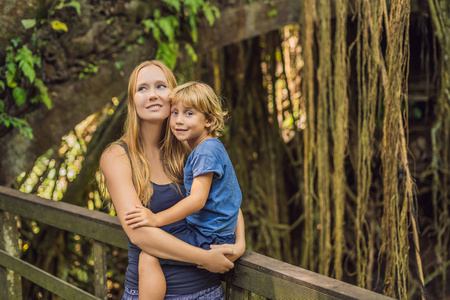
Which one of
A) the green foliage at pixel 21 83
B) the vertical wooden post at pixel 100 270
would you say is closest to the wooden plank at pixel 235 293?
the vertical wooden post at pixel 100 270

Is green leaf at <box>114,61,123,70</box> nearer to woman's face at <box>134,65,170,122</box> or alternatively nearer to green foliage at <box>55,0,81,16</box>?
green foliage at <box>55,0,81,16</box>

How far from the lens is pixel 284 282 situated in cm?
140

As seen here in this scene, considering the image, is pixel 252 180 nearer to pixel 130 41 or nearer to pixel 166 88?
pixel 130 41

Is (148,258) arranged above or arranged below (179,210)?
below

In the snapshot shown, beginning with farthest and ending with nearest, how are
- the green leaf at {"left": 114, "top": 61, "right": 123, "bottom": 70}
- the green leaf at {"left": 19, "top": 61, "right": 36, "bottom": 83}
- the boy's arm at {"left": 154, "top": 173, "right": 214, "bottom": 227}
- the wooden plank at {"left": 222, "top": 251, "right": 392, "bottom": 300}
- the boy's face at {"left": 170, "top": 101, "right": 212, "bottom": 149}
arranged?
the green leaf at {"left": 114, "top": 61, "right": 123, "bottom": 70} < the green leaf at {"left": 19, "top": 61, "right": 36, "bottom": 83} < the boy's face at {"left": 170, "top": 101, "right": 212, "bottom": 149} < the boy's arm at {"left": 154, "top": 173, "right": 214, "bottom": 227} < the wooden plank at {"left": 222, "top": 251, "right": 392, "bottom": 300}

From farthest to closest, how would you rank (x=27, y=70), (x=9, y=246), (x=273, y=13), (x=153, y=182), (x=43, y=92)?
(x=273, y=13) < (x=43, y=92) < (x=27, y=70) < (x=9, y=246) < (x=153, y=182)

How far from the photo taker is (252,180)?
4945 mm

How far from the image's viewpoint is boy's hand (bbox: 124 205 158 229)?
4.84 feet

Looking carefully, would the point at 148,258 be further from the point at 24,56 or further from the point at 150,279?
the point at 24,56

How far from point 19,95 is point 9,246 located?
81 centimetres

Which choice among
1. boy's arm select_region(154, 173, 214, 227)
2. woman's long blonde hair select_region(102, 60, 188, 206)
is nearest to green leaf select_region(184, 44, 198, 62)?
woman's long blonde hair select_region(102, 60, 188, 206)

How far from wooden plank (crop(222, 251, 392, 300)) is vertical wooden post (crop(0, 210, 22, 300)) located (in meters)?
1.34

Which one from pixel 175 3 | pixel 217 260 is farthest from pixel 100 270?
pixel 175 3

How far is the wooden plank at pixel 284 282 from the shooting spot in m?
1.25
